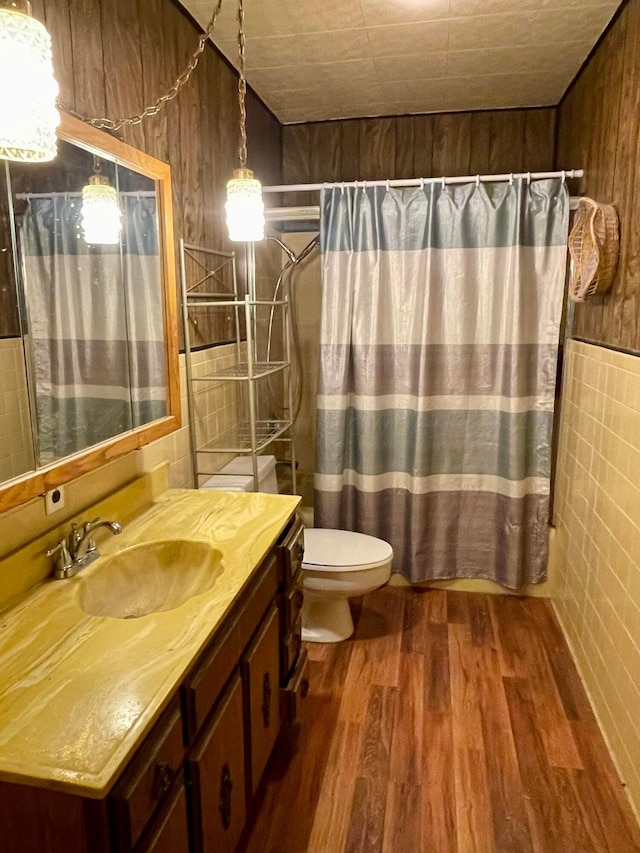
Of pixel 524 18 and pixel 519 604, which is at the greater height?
pixel 524 18

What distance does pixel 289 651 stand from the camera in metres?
1.76

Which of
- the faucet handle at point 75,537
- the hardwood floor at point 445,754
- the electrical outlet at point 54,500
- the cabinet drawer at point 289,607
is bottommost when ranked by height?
the hardwood floor at point 445,754

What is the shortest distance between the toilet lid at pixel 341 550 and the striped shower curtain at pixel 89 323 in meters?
0.91

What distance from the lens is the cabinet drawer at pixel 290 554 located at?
1661mm

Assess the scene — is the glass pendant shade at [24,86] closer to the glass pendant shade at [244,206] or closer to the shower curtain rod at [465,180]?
the glass pendant shade at [244,206]

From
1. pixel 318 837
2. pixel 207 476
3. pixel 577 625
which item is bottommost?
pixel 318 837

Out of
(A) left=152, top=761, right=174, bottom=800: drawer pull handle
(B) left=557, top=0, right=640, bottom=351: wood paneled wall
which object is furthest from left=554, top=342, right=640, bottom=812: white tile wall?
(A) left=152, top=761, right=174, bottom=800: drawer pull handle

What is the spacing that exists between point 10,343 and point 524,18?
2.09m

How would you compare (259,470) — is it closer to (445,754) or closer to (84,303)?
(84,303)

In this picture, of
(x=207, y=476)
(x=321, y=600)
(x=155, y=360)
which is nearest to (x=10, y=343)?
(x=155, y=360)

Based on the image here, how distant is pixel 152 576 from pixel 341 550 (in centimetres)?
102

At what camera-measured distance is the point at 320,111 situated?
9.99 feet

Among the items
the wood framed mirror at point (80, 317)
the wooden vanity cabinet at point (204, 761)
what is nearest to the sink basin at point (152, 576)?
the wooden vanity cabinet at point (204, 761)

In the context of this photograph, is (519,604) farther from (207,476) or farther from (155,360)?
(155,360)
